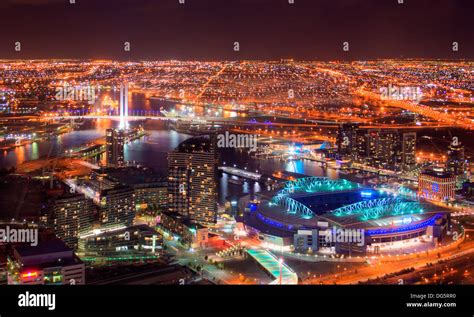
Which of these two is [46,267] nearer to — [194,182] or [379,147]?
[194,182]

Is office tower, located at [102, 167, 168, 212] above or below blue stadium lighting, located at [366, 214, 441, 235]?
above

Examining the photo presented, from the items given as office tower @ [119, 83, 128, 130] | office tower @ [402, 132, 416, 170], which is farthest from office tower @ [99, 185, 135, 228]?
office tower @ [119, 83, 128, 130]

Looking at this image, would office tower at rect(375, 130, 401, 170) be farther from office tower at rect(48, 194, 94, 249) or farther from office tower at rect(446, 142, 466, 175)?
office tower at rect(48, 194, 94, 249)
